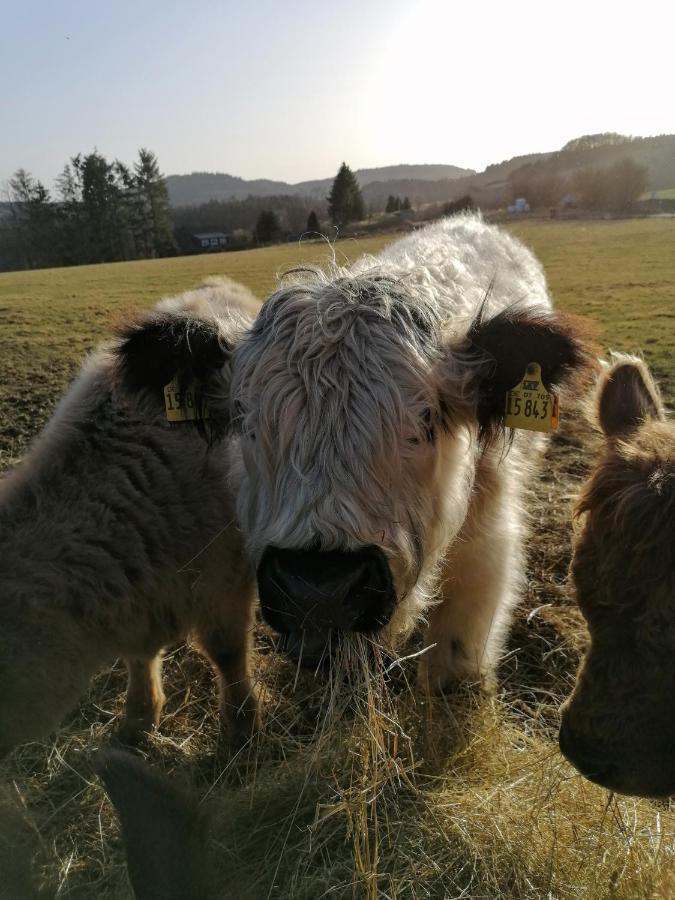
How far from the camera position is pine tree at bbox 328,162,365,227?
46997mm

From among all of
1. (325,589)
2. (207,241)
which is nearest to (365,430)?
(325,589)

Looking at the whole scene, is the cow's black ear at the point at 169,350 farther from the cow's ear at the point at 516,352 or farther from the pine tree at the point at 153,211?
the pine tree at the point at 153,211

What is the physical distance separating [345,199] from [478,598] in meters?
48.3

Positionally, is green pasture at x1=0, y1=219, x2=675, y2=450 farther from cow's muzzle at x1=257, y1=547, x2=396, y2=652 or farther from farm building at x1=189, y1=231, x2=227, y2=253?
farm building at x1=189, y1=231, x2=227, y2=253

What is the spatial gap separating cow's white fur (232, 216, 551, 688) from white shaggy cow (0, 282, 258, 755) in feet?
1.66

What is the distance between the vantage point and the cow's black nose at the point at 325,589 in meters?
2.11

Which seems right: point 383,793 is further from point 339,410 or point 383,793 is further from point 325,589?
point 339,410

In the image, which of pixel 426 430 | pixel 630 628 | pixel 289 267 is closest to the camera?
pixel 630 628

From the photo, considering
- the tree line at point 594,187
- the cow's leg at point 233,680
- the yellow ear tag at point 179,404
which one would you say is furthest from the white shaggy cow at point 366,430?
the tree line at point 594,187

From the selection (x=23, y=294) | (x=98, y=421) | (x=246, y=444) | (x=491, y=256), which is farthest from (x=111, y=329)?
(x=23, y=294)

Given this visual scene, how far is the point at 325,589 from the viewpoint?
6.89ft

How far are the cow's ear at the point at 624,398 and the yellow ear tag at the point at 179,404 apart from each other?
6.14 ft

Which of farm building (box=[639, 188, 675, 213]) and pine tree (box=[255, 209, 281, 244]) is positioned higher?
farm building (box=[639, 188, 675, 213])

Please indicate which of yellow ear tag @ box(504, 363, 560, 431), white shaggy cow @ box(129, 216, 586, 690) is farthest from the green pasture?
white shaggy cow @ box(129, 216, 586, 690)
